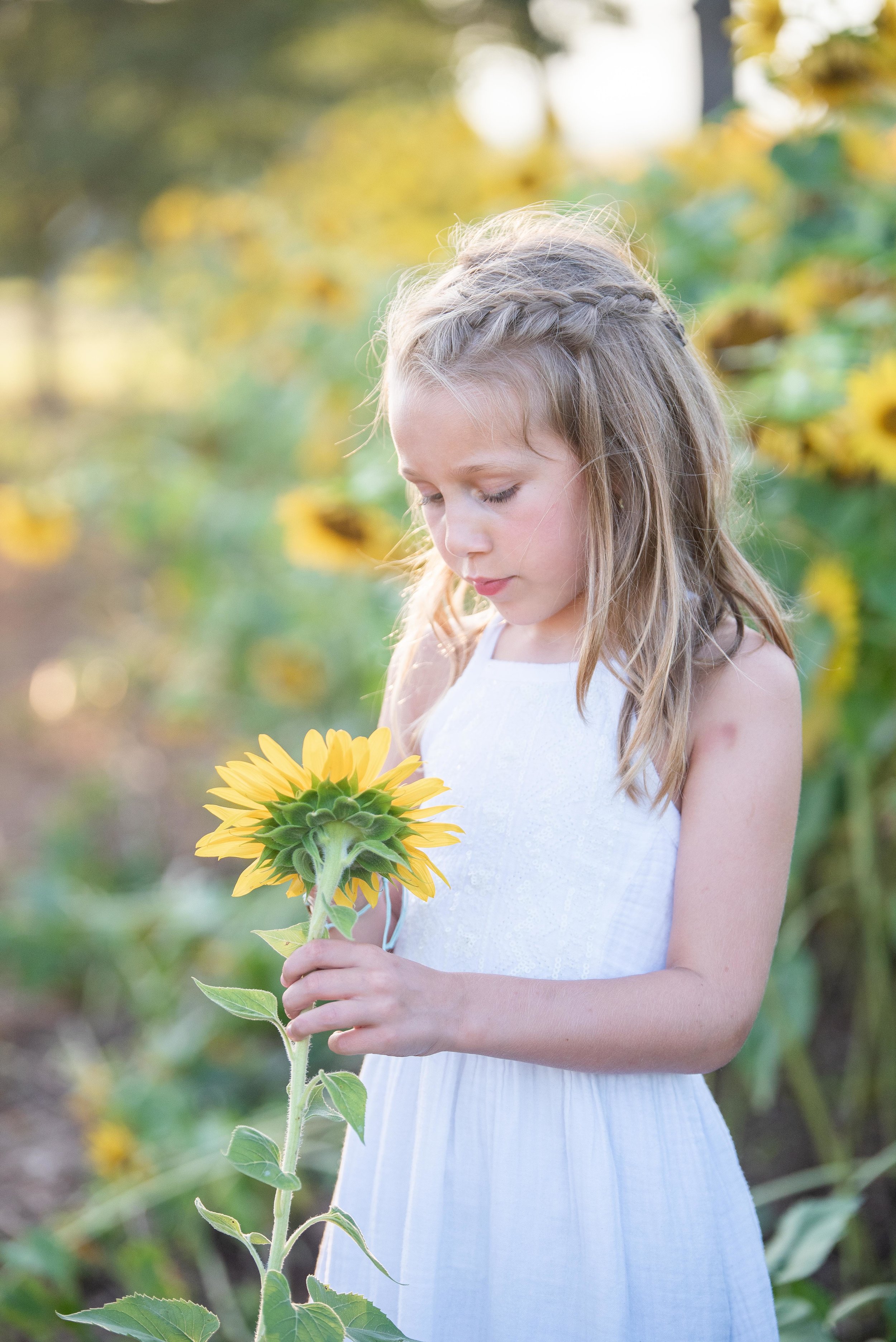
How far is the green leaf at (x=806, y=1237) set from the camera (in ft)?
4.21

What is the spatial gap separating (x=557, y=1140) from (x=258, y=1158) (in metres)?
0.33

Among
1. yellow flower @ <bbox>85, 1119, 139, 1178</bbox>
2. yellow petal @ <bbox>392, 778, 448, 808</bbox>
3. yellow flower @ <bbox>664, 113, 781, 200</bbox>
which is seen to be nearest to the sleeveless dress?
yellow petal @ <bbox>392, 778, 448, 808</bbox>

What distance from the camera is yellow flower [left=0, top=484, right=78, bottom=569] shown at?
2.55 m

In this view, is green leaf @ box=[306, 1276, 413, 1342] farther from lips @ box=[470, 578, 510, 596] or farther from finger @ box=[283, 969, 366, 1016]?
lips @ box=[470, 578, 510, 596]

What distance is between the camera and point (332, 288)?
2615 millimetres

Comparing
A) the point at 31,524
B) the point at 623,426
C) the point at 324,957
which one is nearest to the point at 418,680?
the point at 623,426

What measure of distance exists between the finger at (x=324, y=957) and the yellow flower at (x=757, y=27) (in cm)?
170

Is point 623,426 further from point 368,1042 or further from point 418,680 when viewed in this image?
point 368,1042

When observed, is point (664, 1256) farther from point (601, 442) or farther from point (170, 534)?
point (170, 534)

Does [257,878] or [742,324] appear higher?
[742,324]

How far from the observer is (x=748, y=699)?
93 cm

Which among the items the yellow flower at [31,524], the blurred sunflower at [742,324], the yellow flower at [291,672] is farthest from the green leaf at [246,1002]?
the yellow flower at [291,672]

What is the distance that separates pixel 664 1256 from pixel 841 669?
2.75 ft

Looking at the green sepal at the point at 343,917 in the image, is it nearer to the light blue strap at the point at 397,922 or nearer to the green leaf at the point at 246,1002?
the green leaf at the point at 246,1002
